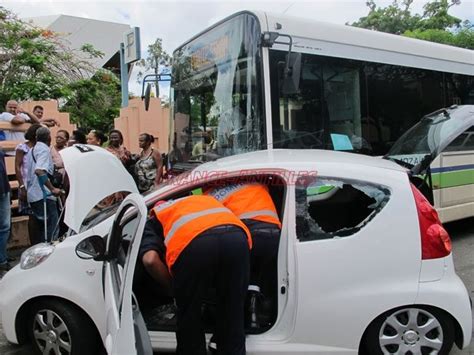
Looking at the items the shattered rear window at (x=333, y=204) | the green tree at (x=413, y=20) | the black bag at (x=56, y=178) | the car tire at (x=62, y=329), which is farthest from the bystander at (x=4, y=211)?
the green tree at (x=413, y=20)

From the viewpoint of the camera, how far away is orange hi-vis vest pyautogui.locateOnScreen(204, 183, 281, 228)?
2955 millimetres

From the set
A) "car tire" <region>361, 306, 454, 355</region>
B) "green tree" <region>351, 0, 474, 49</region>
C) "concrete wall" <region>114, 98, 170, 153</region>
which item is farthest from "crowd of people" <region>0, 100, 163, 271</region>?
"green tree" <region>351, 0, 474, 49</region>

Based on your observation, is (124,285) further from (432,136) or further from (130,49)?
(130,49)

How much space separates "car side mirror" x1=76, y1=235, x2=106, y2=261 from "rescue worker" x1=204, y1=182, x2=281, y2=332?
84 cm

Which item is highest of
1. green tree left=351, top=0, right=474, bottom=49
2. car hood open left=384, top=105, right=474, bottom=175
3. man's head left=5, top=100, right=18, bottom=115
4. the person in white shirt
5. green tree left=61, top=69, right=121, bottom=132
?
green tree left=351, top=0, right=474, bottom=49

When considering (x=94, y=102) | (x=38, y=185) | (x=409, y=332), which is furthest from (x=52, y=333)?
(x=94, y=102)

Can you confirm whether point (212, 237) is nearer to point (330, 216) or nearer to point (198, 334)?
point (198, 334)

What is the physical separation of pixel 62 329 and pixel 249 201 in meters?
1.56

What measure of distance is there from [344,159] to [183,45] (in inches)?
157

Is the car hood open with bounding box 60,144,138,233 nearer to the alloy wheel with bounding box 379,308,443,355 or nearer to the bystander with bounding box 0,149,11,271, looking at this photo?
the alloy wheel with bounding box 379,308,443,355

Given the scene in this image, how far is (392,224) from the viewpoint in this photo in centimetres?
295

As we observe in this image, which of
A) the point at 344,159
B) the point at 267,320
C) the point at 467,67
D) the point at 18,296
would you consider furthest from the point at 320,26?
the point at 18,296

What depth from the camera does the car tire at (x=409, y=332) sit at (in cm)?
296

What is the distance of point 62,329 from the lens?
3.08 metres
